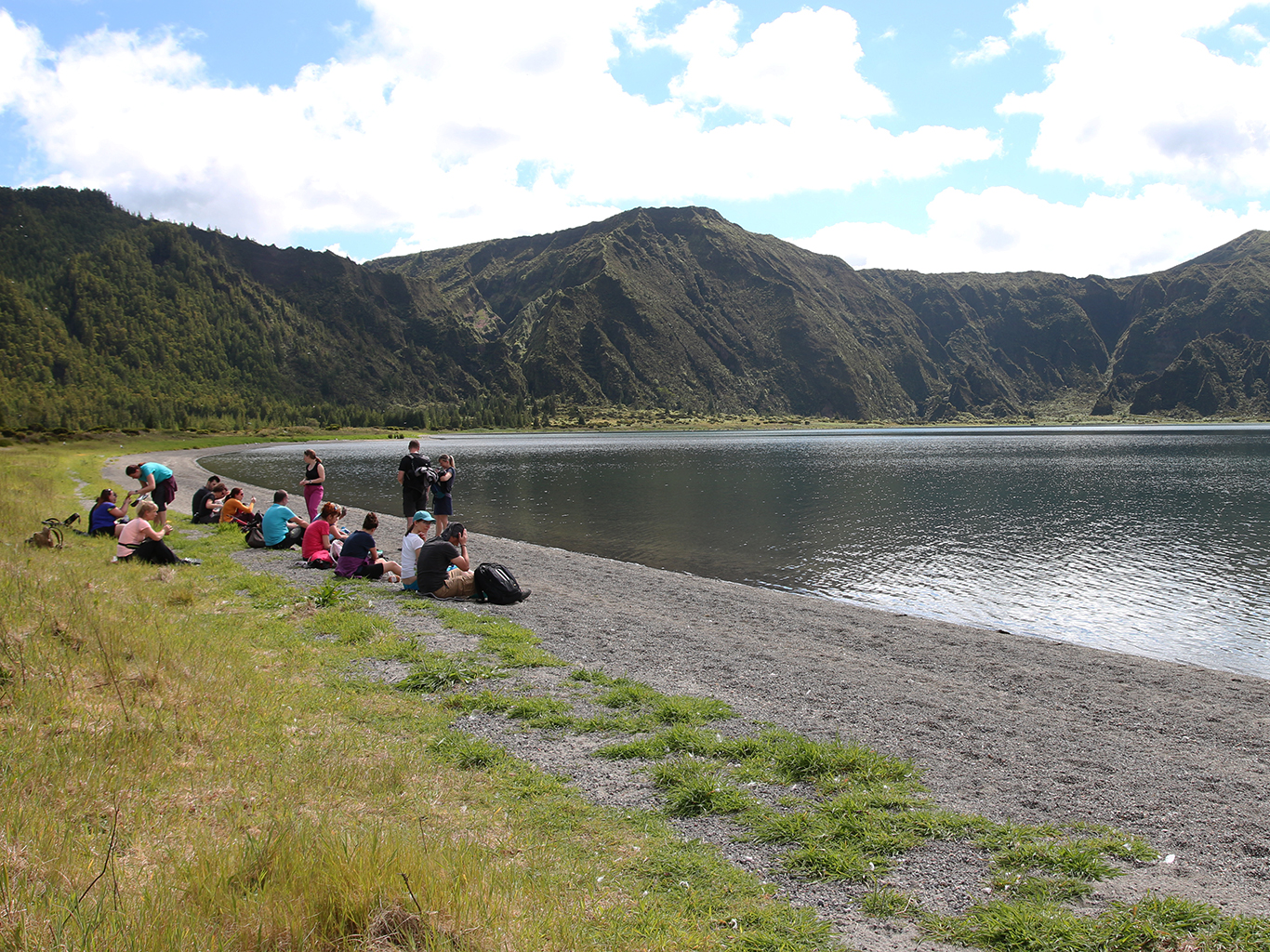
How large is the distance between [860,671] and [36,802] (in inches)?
431

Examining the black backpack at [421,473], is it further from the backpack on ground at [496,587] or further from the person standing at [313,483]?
the backpack on ground at [496,587]

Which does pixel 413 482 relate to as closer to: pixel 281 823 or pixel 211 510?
pixel 211 510

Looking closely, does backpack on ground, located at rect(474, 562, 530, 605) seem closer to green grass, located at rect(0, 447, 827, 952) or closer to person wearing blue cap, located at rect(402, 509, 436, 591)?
person wearing blue cap, located at rect(402, 509, 436, 591)

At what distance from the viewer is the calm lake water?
Result: 20344 millimetres

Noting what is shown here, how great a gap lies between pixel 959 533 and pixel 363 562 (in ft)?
97.9

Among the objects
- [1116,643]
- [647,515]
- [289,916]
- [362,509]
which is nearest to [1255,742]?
[1116,643]

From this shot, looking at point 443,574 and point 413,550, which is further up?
point 413,550

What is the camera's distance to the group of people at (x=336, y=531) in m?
15.3

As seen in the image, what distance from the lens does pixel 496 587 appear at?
1534 cm

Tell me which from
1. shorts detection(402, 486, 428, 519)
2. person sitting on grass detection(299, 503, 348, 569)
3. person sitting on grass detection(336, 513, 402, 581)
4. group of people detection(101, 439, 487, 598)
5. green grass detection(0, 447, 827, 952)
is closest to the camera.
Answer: green grass detection(0, 447, 827, 952)

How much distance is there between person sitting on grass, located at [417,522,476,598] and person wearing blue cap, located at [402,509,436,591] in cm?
29

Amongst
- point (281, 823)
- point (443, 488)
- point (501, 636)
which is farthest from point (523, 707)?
point (443, 488)

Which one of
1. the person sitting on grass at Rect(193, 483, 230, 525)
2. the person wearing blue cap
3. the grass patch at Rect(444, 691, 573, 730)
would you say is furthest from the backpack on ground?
the person sitting on grass at Rect(193, 483, 230, 525)

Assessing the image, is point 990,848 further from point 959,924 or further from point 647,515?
point 647,515
